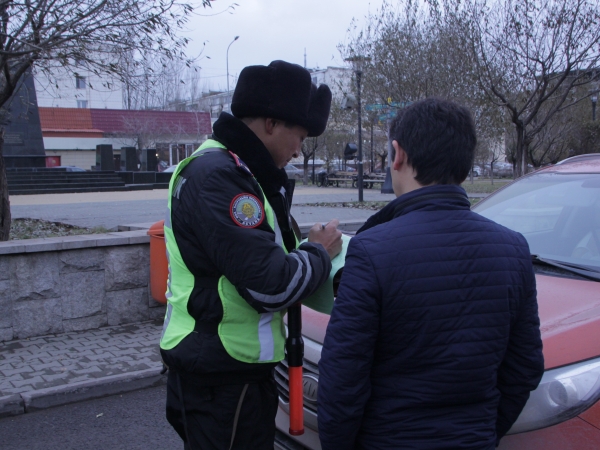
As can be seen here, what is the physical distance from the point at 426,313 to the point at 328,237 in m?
0.49

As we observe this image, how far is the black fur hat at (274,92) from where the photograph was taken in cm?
194

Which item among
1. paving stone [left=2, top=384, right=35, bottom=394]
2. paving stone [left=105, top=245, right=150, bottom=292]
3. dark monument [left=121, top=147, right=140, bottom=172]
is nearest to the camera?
paving stone [left=2, top=384, right=35, bottom=394]

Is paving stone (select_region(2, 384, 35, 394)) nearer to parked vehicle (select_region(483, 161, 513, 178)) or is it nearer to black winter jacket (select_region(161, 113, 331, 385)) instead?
black winter jacket (select_region(161, 113, 331, 385))

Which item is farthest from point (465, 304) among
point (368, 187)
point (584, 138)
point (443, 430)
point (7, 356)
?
point (584, 138)

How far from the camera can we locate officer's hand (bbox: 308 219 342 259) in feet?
6.65

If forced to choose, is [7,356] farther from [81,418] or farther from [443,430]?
[443,430]

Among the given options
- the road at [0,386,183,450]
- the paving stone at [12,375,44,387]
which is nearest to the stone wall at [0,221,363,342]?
the paving stone at [12,375,44,387]

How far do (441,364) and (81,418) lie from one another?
354 centimetres

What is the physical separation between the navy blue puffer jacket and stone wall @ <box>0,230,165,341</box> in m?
4.74

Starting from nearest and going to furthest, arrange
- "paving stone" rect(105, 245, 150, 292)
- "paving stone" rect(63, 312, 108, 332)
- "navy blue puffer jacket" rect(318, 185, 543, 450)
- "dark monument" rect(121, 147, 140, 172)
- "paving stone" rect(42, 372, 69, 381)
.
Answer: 1. "navy blue puffer jacket" rect(318, 185, 543, 450)
2. "paving stone" rect(42, 372, 69, 381)
3. "paving stone" rect(63, 312, 108, 332)
4. "paving stone" rect(105, 245, 150, 292)
5. "dark monument" rect(121, 147, 140, 172)

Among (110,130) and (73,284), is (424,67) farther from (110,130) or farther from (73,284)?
(110,130)

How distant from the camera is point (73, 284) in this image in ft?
19.6

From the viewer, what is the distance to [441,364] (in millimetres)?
1682

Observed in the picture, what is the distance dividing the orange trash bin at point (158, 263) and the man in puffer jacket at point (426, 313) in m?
4.50
